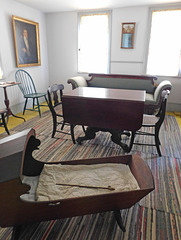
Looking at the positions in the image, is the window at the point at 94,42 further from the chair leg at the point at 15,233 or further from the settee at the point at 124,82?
the chair leg at the point at 15,233

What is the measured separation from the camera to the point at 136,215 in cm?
145

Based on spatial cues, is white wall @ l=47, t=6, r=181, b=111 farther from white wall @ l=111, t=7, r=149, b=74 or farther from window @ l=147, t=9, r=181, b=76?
window @ l=147, t=9, r=181, b=76

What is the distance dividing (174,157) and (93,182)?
4.61 feet

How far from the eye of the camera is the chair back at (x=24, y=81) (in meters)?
3.74

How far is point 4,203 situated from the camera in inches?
37.4

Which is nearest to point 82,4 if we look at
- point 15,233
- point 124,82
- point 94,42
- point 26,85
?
point 94,42

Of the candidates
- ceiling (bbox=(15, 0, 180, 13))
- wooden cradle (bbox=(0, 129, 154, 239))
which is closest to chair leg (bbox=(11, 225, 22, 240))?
wooden cradle (bbox=(0, 129, 154, 239))

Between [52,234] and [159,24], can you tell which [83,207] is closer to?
[52,234]

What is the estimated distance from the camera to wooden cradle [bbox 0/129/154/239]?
0.88 m

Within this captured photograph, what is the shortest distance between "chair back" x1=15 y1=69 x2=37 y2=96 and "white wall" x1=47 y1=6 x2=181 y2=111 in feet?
3.07

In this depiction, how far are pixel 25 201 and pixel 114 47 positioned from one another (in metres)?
3.99

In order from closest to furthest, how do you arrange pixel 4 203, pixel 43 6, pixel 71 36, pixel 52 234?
pixel 4 203 < pixel 52 234 < pixel 43 6 < pixel 71 36

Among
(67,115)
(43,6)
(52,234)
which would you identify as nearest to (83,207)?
(52,234)

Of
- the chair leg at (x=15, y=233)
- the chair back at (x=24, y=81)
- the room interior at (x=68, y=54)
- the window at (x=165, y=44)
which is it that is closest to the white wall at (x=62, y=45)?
the room interior at (x=68, y=54)
